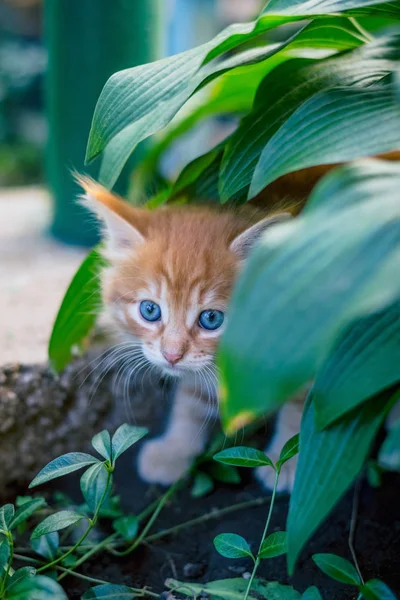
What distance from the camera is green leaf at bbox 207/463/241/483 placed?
1358 mm

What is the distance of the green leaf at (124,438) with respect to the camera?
3.05 feet

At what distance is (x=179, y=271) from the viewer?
1.19 meters

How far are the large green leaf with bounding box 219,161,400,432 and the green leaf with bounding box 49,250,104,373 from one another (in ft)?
2.59

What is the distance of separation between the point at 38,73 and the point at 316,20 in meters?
4.63

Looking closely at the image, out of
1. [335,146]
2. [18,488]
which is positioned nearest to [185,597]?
[18,488]

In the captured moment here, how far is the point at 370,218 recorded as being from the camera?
562 mm

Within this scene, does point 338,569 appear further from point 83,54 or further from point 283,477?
point 83,54

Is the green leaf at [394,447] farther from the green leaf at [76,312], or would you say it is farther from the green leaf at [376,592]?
the green leaf at [76,312]

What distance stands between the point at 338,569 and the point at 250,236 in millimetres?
540

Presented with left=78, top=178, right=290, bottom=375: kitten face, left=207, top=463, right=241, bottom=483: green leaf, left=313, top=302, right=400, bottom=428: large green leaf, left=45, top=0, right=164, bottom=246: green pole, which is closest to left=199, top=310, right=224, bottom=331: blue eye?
left=78, top=178, right=290, bottom=375: kitten face

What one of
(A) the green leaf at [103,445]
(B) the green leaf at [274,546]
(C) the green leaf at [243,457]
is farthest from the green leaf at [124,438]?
(B) the green leaf at [274,546]

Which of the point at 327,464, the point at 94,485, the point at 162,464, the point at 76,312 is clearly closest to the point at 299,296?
the point at 327,464

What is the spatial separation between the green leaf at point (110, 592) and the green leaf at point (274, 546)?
195 mm

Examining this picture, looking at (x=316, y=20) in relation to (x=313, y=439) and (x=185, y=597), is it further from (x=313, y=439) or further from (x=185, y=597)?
(x=185, y=597)
